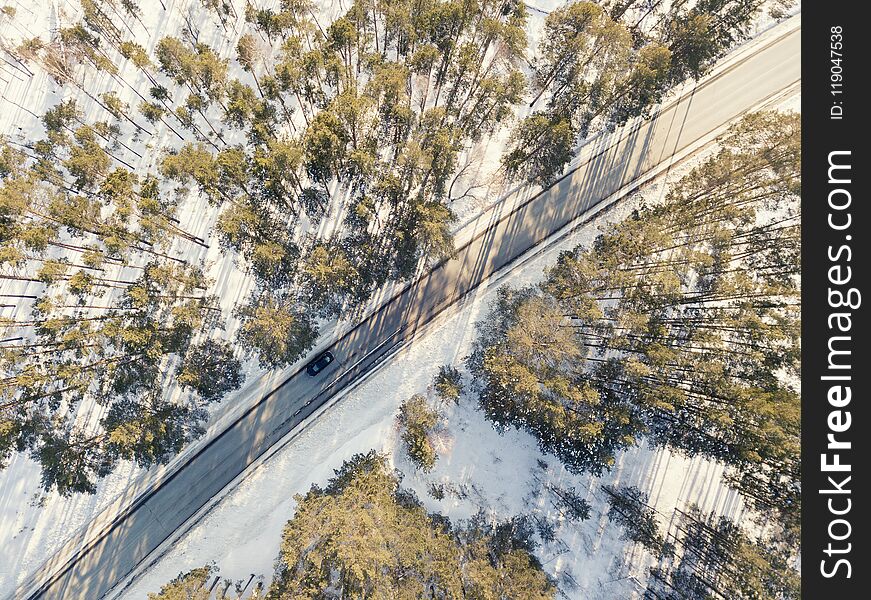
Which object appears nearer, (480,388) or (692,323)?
(692,323)

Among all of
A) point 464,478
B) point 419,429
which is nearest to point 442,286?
point 419,429

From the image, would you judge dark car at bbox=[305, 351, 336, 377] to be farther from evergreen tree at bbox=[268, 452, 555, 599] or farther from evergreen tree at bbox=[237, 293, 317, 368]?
evergreen tree at bbox=[268, 452, 555, 599]

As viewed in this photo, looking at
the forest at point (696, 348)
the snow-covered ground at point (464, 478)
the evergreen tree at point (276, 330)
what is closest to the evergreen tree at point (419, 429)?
the snow-covered ground at point (464, 478)
